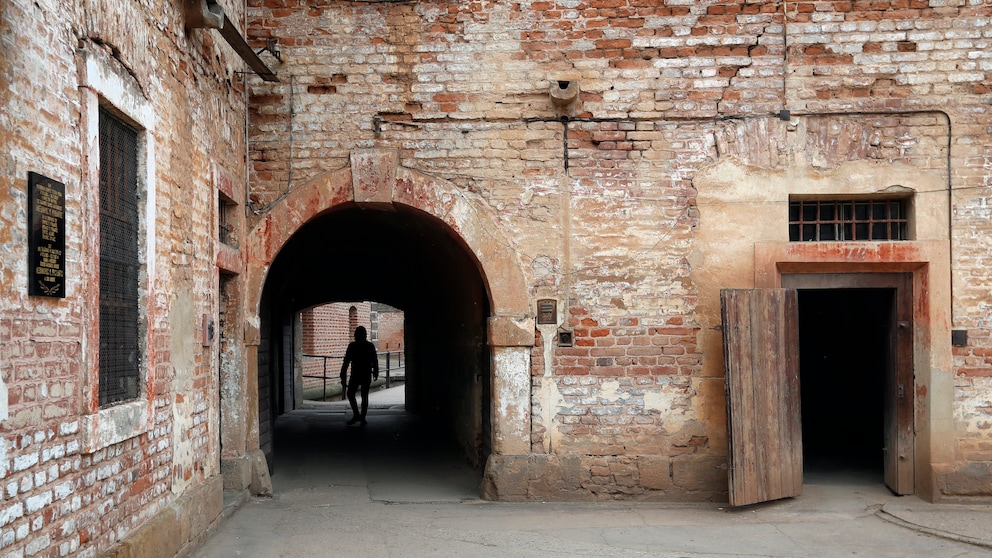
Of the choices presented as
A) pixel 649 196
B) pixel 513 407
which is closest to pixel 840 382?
pixel 649 196

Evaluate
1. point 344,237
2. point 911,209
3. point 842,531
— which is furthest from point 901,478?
→ point 344,237

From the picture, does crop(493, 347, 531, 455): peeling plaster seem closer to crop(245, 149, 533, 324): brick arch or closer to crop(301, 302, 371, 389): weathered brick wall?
crop(245, 149, 533, 324): brick arch

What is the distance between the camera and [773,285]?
25.2 ft

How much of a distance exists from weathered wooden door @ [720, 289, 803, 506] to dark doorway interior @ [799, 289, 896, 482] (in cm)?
154

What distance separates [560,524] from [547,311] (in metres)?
1.87

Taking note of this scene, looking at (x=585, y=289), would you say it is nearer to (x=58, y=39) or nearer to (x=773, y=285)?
(x=773, y=285)

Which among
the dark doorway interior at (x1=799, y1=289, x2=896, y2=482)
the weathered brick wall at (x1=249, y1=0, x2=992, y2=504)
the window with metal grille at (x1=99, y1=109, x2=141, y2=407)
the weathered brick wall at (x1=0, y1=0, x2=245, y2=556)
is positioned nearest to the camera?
the weathered brick wall at (x1=0, y1=0, x2=245, y2=556)

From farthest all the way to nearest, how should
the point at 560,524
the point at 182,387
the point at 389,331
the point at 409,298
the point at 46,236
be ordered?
the point at 389,331 < the point at 409,298 < the point at 560,524 < the point at 182,387 < the point at 46,236

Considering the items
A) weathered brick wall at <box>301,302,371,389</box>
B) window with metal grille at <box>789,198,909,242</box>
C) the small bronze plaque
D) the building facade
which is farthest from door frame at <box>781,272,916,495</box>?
weathered brick wall at <box>301,302,371,389</box>

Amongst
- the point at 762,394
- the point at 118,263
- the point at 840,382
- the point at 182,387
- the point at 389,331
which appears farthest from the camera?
the point at 389,331

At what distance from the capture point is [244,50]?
677cm

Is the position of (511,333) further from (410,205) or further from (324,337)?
(324,337)

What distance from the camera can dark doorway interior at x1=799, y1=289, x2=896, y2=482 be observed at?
9.41 meters

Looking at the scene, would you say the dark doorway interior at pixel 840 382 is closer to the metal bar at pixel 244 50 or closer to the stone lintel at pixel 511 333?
the stone lintel at pixel 511 333
